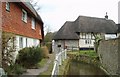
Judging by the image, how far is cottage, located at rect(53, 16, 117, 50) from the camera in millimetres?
51438

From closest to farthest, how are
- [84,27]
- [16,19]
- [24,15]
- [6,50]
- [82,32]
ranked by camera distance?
[6,50], [16,19], [24,15], [82,32], [84,27]

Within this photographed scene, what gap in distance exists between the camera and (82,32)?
52.0m

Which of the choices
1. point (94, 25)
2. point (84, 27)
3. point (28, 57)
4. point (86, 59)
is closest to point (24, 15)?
point (28, 57)

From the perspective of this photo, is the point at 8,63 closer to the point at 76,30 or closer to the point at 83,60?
the point at 83,60

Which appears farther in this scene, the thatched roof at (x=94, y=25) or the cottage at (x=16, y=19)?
the thatched roof at (x=94, y=25)

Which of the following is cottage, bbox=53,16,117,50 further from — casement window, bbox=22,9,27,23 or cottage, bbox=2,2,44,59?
cottage, bbox=2,2,44,59

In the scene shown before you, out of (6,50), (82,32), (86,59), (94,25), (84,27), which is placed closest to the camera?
(6,50)

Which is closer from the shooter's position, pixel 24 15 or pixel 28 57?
pixel 28 57

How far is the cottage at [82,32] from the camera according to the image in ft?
169

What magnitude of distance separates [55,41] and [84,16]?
910 centimetres

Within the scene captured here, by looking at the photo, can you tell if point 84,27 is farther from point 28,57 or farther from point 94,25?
point 28,57

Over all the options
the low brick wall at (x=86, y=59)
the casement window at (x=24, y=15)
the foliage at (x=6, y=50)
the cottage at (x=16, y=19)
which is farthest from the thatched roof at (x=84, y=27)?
the foliage at (x=6, y=50)

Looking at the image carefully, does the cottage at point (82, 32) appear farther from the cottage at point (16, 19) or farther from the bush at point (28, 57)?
the bush at point (28, 57)

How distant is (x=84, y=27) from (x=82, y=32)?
137cm
